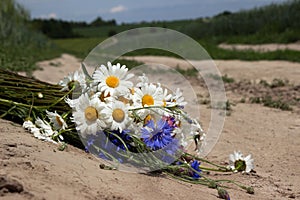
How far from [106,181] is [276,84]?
5648 millimetres

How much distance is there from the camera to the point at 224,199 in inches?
89.0

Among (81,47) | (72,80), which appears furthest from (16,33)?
(72,80)

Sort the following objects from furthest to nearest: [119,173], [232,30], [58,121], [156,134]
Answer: [232,30]
[58,121]
[156,134]
[119,173]

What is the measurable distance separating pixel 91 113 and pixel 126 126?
20 cm

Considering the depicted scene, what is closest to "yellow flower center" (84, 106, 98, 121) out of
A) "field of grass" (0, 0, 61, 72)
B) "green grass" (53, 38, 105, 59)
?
"field of grass" (0, 0, 61, 72)

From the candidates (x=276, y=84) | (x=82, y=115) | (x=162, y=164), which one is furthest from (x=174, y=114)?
(x=276, y=84)

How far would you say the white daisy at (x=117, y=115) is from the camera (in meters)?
2.35

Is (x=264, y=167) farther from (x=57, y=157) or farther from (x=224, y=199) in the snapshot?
(x=57, y=157)

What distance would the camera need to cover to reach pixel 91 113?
2.38m

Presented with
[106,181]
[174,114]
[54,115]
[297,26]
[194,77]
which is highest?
[297,26]

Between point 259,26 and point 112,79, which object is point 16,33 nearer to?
point 259,26

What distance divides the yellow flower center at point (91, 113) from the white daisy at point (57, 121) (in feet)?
0.82

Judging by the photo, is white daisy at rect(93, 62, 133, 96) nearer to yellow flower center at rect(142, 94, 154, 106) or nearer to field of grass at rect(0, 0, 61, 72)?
yellow flower center at rect(142, 94, 154, 106)

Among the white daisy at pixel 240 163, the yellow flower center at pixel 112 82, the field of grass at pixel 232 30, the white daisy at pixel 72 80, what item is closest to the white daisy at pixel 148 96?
the yellow flower center at pixel 112 82
